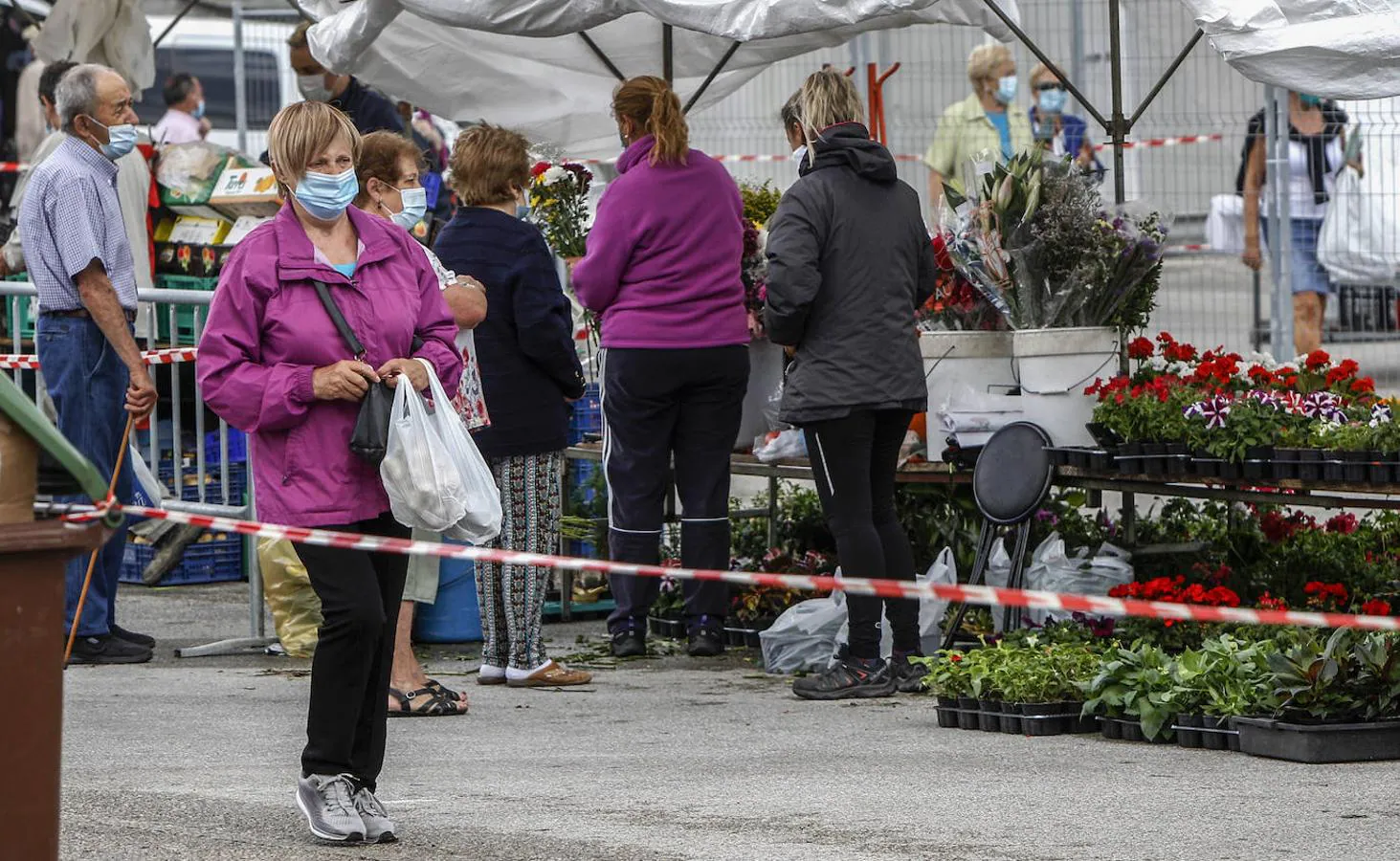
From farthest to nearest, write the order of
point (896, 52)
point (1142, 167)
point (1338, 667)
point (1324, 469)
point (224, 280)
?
point (896, 52), point (1142, 167), point (1324, 469), point (1338, 667), point (224, 280)

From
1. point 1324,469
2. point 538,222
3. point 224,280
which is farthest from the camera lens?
point 538,222

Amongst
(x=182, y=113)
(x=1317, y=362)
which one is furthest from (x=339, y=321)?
(x=182, y=113)

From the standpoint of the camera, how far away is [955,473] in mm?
8008

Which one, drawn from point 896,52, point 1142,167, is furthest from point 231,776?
point 896,52

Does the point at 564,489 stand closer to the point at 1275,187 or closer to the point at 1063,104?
the point at 1275,187

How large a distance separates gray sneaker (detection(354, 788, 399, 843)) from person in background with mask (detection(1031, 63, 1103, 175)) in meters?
9.70

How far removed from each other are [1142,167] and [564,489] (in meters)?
6.44

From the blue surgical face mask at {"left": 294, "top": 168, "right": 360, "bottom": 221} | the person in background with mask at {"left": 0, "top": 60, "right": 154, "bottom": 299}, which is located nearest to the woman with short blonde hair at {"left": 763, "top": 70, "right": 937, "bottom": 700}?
the blue surgical face mask at {"left": 294, "top": 168, "right": 360, "bottom": 221}

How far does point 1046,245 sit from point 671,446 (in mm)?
1596

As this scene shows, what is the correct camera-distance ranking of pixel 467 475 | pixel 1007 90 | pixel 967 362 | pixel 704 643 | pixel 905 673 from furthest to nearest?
1. pixel 1007 90
2. pixel 704 643
3. pixel 967 362
4. pixel 905 673
5. pixel 467 475

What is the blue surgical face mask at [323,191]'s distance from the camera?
514cm

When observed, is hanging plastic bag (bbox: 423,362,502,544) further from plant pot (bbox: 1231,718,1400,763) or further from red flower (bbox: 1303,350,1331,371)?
red flower (bbox: 1303,350,1331,371)

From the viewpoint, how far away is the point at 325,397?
16.4 feet

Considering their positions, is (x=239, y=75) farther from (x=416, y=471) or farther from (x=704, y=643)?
(x=416, y=471)
